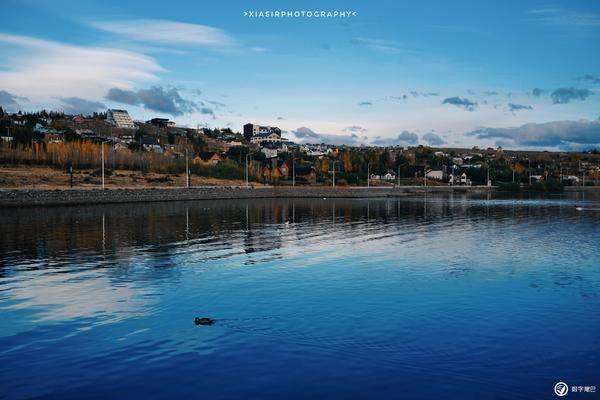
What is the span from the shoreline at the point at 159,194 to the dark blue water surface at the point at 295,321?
151ft

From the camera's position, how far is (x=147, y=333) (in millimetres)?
16656

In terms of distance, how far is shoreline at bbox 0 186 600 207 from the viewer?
78.6 m

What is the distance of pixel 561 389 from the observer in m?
12.6

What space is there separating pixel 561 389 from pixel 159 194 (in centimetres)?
9325

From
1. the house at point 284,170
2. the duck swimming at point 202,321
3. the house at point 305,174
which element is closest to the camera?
the duck swimming at point 202,321

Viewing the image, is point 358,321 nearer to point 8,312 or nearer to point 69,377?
point 69,377

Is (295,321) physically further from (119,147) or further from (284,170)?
(284,170)

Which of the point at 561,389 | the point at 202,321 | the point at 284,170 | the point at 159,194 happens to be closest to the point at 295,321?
the point at 202,321

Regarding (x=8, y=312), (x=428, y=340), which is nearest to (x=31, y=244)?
(x=8, y=312)

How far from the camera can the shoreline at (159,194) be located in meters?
78.6

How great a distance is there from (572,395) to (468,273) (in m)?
15.2

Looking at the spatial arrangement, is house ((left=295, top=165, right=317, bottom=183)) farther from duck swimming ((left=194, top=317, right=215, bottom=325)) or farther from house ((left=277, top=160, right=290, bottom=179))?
duck swimming ((left=194, top=317, right=215, bottom=325))

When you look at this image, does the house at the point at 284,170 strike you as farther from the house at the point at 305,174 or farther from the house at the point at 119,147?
the house at the point at 119,147

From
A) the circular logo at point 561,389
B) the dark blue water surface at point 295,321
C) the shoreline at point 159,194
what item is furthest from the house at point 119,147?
the circular logo at point 561,389
